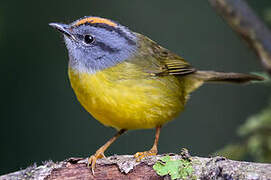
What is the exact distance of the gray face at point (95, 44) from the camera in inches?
174

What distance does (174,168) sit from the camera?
11.2ft

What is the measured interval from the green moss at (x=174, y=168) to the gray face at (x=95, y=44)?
132cm

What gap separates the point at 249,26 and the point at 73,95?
15.9 feet

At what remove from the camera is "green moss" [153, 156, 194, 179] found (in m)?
3.36

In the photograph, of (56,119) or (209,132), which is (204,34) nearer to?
(209,132)

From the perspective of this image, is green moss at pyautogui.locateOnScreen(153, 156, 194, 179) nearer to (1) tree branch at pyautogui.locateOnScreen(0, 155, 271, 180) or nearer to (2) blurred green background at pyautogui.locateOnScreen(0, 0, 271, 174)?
(1) tree branch at pyautogui.locateOnScreen(0, 155, 271, 180)

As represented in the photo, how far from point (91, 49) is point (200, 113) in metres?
3.32

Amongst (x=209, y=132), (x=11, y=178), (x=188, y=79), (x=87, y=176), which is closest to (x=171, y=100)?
(x=188, y=79)

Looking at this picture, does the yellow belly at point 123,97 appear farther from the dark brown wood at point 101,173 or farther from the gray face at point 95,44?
the dark brown wood at point 101,173

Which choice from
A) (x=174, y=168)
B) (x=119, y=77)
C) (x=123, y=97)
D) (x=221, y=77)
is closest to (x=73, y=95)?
(x=221, y=77)

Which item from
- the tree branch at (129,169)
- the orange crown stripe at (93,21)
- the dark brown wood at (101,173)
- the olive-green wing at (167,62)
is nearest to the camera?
the tree branch at (129,169)

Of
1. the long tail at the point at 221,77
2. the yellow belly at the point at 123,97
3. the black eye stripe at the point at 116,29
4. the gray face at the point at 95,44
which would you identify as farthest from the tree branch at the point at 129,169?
the long tail at the point at 221,77

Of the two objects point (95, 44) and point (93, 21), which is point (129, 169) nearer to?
point (95, 44)

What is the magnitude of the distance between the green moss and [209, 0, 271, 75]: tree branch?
110cm
